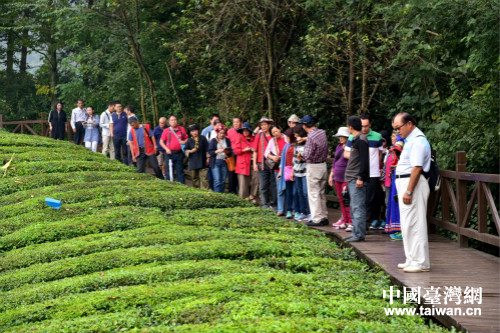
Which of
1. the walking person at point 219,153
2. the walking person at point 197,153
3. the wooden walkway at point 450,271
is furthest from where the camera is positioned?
the walking person at point 197,153

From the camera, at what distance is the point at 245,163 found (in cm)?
1470

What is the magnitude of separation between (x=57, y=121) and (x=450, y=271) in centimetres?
1824

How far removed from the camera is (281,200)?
13328 mm

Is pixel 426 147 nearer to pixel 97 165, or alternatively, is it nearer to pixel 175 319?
pixel 175 319

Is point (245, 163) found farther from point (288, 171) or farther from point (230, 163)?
point (288, 171)

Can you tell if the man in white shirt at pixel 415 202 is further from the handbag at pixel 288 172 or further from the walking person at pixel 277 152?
the walking person at pixel 277 152

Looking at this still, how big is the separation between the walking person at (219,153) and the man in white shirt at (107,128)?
227 inches

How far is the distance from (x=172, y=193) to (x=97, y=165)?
14.9ft

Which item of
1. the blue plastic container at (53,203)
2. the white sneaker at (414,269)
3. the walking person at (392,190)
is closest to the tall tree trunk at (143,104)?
the blue plastic container at (53,203)

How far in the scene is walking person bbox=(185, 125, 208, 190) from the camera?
15.8 meters

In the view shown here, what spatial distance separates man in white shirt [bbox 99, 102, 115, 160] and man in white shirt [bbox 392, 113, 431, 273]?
13.2 metres

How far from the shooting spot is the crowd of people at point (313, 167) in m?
8.22

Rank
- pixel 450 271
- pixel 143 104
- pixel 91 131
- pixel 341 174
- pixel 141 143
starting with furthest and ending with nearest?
pixel 143 104, pixel 91 131, pixel 141 143, pixel 341 174, pixel 450 271

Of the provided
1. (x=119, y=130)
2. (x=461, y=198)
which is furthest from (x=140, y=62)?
(x=461, y=198)
